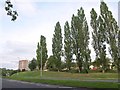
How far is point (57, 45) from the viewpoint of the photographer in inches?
3364

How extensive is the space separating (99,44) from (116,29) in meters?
5.40

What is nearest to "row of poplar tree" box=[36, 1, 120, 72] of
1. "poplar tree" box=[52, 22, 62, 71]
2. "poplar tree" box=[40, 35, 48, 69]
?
"poplar tree" box=[52, 22, 62, 71]

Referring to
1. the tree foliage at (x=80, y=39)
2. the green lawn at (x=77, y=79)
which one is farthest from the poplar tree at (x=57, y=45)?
the tree foliage at (x=80, y=39)

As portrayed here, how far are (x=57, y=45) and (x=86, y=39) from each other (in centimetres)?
1260

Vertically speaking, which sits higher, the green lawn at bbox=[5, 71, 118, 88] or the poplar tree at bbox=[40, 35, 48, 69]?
the poplar tree at bbox=[40, 35, 48, 69]

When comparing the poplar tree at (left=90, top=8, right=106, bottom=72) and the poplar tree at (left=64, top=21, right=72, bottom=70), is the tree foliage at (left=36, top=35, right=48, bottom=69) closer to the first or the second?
the poplar tree at (left=64, top=21, right=72, bottom=70)

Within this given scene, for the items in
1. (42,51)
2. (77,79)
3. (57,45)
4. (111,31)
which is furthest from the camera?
(42,51)

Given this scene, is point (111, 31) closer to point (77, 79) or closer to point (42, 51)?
point (77, 79)

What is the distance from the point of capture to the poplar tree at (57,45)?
8312cm

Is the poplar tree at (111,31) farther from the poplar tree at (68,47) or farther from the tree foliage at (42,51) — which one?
the tree foliage at (42,51)

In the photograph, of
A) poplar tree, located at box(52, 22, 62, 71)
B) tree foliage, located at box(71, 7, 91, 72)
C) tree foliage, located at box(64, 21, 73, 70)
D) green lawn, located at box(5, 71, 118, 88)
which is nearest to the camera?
green lawn, located at box(5, 71, 118, 88)

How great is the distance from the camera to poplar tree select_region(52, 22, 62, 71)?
83.1 m

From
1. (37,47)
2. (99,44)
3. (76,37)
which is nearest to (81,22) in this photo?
(76,37)

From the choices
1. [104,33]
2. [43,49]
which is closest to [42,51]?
[43,49]
